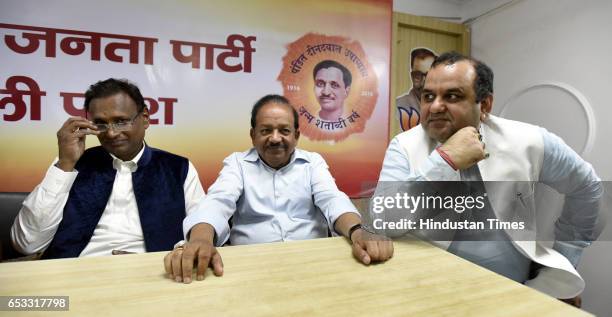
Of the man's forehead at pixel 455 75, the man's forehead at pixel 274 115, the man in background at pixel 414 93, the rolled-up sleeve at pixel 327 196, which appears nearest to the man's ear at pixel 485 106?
the man's forehead at pixel 455 75

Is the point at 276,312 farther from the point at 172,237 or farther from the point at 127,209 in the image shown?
the point at 127,209

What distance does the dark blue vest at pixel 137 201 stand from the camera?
4.89ft

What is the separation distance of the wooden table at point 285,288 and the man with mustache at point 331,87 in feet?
6.97

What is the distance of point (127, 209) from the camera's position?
161 centimetres

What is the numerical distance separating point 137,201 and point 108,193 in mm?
135

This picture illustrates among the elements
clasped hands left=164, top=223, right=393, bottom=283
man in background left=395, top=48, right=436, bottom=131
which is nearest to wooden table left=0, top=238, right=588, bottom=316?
clasped hands left=164, top=223, right=393, bottom=283

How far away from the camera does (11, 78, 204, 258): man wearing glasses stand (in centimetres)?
146

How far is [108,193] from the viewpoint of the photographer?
158 cm

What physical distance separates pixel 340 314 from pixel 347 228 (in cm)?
63

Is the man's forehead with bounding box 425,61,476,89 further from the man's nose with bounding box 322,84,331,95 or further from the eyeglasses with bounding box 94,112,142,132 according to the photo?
the man's nose with bounding box 322,84,331,95

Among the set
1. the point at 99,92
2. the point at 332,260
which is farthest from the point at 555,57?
the point at 99,92

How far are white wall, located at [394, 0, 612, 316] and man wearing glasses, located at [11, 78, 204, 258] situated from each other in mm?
2557

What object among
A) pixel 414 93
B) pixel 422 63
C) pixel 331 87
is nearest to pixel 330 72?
pixel 331 87

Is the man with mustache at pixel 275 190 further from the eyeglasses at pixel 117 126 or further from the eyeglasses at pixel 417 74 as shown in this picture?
the eyeglasses at pixel 417 74
